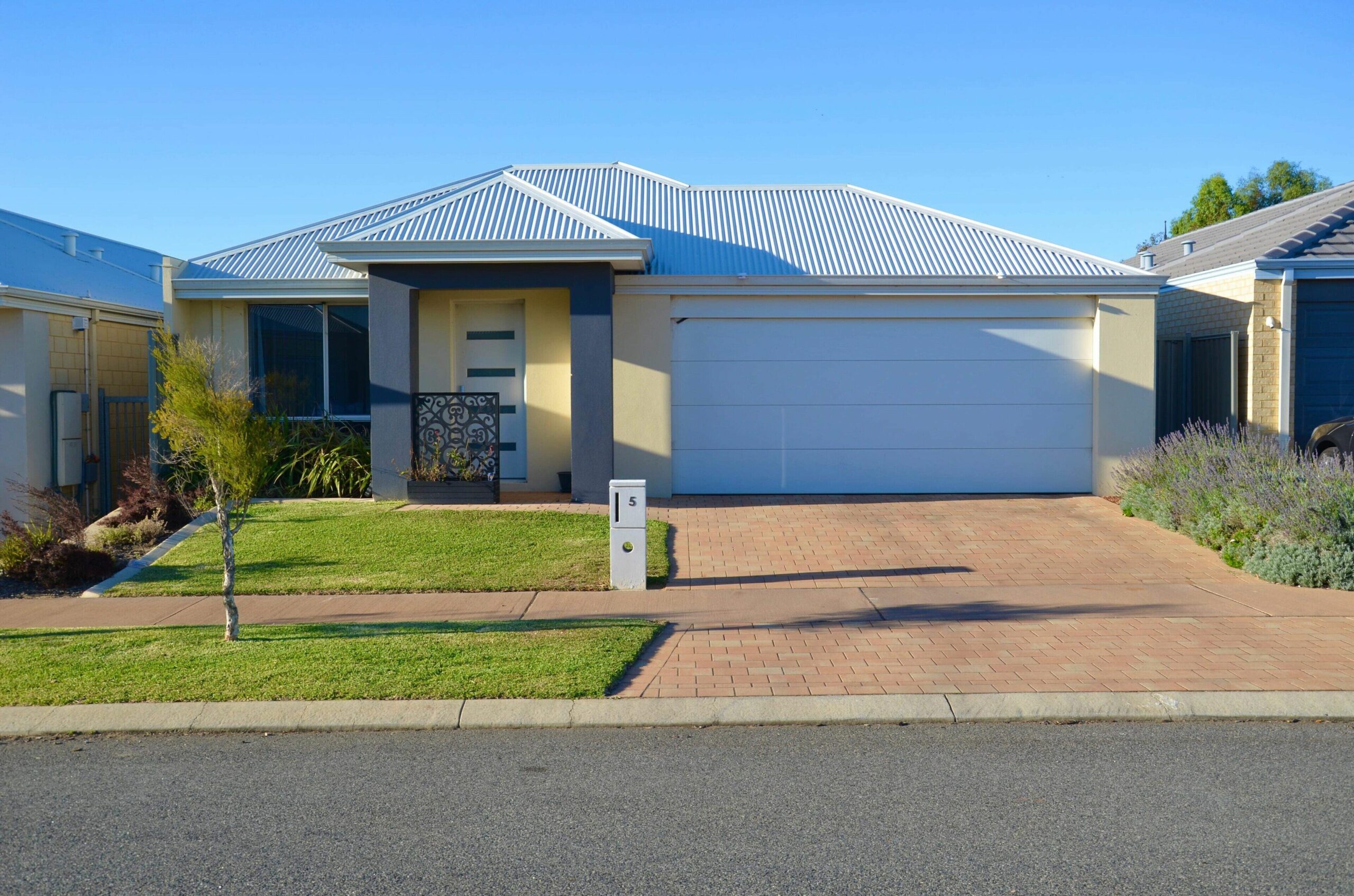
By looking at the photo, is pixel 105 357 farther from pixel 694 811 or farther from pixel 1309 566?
pixel 1309 566

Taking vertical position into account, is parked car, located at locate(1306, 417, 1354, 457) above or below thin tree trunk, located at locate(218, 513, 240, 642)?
above

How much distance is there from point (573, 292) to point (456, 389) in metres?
2.83

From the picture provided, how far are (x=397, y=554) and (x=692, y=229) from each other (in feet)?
26.2

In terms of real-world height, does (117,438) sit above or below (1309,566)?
above

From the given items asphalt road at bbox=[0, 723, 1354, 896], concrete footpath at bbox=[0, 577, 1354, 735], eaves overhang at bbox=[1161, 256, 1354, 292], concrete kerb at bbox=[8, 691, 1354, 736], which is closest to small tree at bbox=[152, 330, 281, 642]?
concrete footpath at bbox=[0, 577, 1354, 735]

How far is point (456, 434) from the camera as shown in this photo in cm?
1467

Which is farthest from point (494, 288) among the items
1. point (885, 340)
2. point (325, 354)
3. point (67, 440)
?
point (67, 440)

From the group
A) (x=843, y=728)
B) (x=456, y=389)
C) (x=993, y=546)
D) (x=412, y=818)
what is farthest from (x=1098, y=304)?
(x=412, y=818)

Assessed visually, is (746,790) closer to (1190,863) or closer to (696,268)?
(1190,863)

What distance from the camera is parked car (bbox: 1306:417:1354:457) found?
14320mm

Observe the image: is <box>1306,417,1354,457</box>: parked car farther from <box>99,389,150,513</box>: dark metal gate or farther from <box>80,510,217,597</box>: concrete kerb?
<box>99,389,150,513</box>: dark metal gate

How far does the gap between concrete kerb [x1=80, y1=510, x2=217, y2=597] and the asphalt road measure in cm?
465

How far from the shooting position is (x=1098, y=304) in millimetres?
15539

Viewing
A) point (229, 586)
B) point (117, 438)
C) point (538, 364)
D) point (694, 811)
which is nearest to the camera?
point (694, 811)
